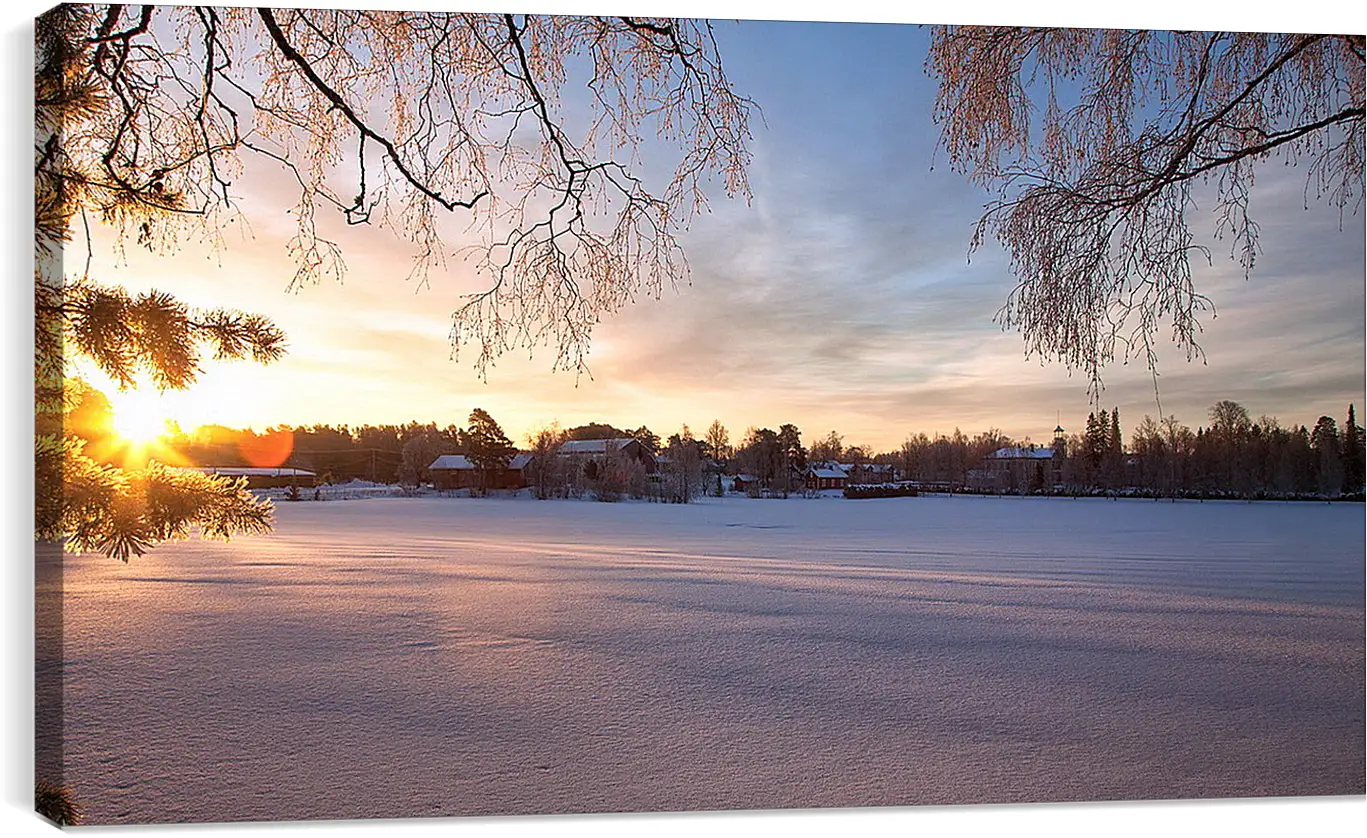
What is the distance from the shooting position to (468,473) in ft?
10.1

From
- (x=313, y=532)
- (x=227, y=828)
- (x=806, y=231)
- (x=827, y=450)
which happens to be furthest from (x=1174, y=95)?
(x=227, y=828)

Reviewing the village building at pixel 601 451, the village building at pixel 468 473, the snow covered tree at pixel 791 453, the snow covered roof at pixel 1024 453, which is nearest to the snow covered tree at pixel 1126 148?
the snow covered roof at pixel 1024 453

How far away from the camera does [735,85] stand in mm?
3023

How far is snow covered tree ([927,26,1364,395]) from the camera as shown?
3.06m

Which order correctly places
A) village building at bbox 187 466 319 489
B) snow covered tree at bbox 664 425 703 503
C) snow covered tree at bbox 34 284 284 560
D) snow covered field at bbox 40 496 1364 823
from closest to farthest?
1. snow covered tree at bbox 34 284 284 560
2. snow covered field at bbox 40 496 1364 823
3. village building at bbox 187 466 319 489
4. snow covered tree at bbox 664 425 703 503

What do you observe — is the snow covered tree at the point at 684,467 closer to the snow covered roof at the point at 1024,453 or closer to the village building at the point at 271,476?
the snow covered roof at the point at 1024,453

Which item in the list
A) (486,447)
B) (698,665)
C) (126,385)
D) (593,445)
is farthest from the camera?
(593,445)

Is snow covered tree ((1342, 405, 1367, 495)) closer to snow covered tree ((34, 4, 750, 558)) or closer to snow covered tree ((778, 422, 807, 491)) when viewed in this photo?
snow covered tree ((778, 422, 807, 491))

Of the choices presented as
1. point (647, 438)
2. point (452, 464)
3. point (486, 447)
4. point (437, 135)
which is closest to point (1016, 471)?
point (647, 438)

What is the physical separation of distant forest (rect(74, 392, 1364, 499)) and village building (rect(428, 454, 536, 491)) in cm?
3

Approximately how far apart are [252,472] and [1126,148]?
2.70 m

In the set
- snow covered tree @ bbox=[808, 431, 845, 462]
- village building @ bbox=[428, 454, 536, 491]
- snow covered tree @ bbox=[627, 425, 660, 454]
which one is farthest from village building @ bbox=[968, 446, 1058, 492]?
village building @ bbox=[428, 454, 536, 491]

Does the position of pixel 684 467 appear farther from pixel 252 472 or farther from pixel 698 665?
pixel 252 472

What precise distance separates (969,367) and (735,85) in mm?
1103
